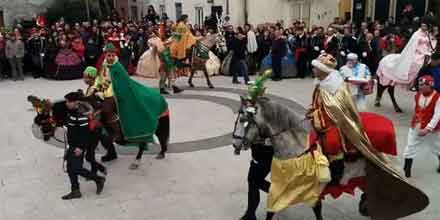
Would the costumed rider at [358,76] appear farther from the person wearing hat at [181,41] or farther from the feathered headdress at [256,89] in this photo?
the person wearing hat at [181,41]

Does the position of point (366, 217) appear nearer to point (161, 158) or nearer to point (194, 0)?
point (161, 158)

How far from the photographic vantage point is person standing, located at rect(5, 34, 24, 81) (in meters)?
15.2

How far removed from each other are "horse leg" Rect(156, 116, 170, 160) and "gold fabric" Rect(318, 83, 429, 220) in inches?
130

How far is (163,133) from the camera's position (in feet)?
25.8

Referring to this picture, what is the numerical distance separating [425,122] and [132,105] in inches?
159

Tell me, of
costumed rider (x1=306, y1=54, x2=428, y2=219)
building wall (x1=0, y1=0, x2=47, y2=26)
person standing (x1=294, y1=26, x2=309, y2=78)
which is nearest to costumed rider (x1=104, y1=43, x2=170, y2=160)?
costumed rider (x1=306, y1=54, x2=428, y2=219)

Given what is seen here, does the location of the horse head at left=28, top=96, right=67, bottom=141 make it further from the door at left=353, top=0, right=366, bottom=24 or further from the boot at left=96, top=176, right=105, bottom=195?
the door at left=353, top=0, right=366, bottom=24

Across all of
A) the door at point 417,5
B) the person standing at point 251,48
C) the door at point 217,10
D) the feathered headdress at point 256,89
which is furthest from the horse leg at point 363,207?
the door at point 217,10

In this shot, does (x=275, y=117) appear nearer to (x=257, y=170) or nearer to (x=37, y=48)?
(x=257, y=170)

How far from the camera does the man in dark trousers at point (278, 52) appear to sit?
14547 millimetres

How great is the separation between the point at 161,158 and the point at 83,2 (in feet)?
60.8

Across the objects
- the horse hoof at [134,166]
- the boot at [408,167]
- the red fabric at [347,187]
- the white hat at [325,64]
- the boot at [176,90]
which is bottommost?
the horse hoof at [134,166]

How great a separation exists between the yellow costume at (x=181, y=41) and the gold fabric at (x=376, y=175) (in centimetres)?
809

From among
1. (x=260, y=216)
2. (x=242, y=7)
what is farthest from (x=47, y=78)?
(x=260, y=216)
